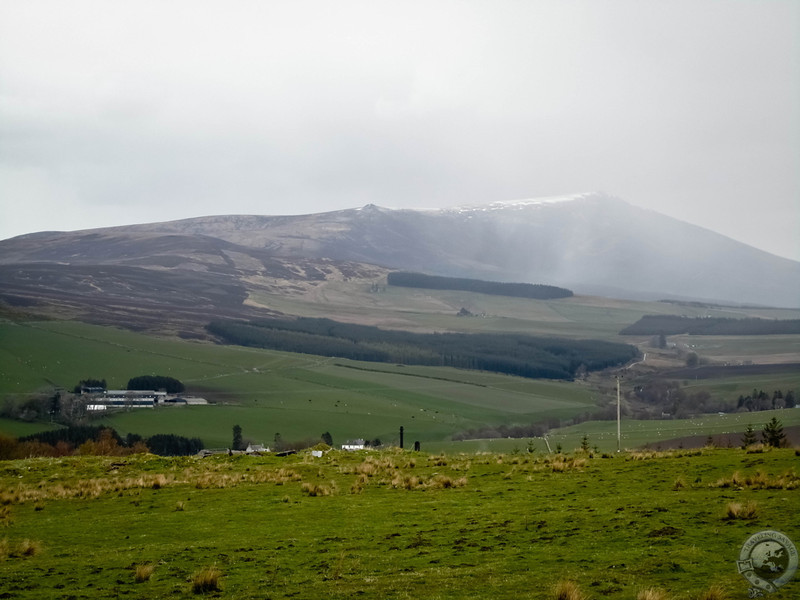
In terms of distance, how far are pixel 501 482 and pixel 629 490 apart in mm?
4870

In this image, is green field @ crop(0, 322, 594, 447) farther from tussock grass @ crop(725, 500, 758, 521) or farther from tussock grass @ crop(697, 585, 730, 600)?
tussock grass @ crop(697, 585, 730, 600)

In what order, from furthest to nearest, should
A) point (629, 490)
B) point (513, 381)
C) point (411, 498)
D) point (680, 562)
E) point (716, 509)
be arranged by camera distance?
point (513, 381)
point (411, 498)
point (629, 490)
point (716, 509)
point (680, 562)

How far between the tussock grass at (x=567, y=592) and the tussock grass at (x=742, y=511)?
5510 mm

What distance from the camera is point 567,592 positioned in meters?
12.7

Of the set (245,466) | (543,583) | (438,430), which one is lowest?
(438,430)

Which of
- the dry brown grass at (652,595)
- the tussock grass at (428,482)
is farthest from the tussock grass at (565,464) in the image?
the dry brown grass at (652,595)

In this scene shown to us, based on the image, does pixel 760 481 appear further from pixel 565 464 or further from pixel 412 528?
pixel 412 528

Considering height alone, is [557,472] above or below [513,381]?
above

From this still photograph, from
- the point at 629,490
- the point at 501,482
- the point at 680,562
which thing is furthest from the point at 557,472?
the point at 680,562

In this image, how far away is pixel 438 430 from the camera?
118 meters

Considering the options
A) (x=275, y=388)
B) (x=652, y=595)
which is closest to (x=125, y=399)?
(x=275, y=388)

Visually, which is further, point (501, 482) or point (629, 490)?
point (501, 482)

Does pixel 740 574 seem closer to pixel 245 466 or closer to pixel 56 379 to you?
pixel 245 466

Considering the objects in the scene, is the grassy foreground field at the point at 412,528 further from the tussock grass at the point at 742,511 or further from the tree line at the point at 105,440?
the tree line at the point at 105,440
